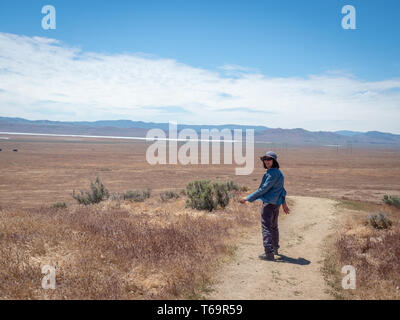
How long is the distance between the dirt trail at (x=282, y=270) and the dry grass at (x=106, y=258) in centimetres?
39

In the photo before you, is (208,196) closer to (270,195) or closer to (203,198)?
(203,198)

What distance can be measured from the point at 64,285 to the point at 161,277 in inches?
60.1

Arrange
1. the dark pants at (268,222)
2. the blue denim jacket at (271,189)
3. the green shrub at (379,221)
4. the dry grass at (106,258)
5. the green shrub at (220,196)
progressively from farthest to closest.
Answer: the green shrub at (220,196), the green shrub at (379,221), the dark pants at (268,222), the blue denim jacket at (271,189), the dry grass at (106,258)

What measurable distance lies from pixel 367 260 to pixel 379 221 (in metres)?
3.31

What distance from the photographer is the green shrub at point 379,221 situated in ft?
30.1

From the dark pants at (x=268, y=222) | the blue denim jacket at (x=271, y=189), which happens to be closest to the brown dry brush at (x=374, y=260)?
the dark pants at (x=268, y=222)

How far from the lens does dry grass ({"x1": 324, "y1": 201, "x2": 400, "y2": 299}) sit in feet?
16.7

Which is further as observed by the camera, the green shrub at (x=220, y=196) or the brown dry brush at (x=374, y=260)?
the green shrub at (x=220, y=196)

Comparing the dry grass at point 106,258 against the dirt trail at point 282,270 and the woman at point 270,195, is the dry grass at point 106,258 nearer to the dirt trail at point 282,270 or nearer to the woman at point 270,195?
the dirt trail at point 282,270

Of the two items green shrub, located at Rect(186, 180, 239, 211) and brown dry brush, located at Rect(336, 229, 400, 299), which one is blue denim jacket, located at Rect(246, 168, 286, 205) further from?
green shrub, located at Rect(186, 180, 239, 211)

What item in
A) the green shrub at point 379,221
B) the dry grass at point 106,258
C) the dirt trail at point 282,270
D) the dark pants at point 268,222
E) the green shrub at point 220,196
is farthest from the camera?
the green shrub at point 220,196

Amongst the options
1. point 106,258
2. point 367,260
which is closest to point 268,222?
point 367,260

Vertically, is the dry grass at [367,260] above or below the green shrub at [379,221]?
below
